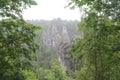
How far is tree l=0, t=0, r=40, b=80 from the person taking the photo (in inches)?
461

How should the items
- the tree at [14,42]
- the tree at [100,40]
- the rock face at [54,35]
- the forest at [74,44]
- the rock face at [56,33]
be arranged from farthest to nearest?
the rock face at [54,35]
the rock face at [56,33]
the tree at [14,42]
the forest at [74,44]
the tree at [100,40]

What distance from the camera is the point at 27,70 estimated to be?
12.2 m

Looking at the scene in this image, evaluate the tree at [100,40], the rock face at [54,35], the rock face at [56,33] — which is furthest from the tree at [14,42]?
the rock face at [54,35]

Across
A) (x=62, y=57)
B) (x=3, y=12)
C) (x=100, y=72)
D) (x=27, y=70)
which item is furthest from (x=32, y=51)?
(x=62, y=57)

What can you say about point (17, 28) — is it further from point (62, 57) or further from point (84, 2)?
point (62, 57)

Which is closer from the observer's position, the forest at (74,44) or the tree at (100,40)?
the tree at (100,40)

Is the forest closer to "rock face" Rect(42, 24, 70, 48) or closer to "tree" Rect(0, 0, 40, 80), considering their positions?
"tree" Rect(0, 0, 40, 80)

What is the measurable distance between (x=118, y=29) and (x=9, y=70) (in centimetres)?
504

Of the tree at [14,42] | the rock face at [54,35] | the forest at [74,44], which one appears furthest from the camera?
the rock face at [54,35]

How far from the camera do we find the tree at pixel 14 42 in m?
11.7

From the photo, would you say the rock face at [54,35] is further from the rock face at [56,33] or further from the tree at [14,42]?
the tree at [14,42]

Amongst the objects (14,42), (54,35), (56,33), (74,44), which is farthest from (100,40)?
(56,33)

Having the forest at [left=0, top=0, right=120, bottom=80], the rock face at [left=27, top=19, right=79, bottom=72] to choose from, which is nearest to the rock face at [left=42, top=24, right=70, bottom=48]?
the rock face at [left=27, top=19, right=79, bottom=72]

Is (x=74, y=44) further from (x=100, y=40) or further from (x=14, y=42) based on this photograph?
(x=14, y=42)
